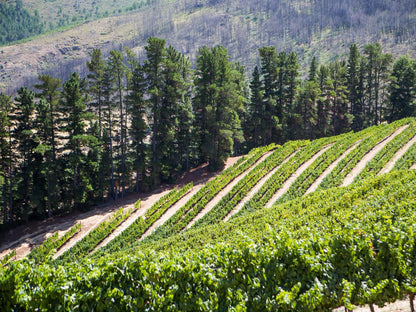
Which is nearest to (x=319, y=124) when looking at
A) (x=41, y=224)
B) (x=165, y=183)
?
(x=165, y=183)

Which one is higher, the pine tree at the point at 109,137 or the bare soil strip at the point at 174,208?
the pine tree at the point at 109,137

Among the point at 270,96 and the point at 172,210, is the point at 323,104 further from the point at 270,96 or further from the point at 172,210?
the point at 172,210

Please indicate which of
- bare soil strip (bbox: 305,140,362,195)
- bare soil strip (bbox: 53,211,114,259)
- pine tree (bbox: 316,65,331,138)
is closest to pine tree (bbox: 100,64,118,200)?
bare soil strip (bbox: 53,211,114,259)

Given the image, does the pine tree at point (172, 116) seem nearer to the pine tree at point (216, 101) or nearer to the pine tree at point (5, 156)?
the pine tree at point (216, 101)

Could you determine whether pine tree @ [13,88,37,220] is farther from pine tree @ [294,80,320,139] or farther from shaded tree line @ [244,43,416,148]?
pine tree @ [294,80,320,139]

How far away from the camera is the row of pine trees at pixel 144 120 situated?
102 feet

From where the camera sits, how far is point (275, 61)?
47.6m

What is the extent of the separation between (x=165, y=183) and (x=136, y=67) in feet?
51.6

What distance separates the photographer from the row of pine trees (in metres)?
31.0

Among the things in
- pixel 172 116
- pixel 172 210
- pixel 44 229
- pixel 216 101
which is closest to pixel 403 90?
pixel 216 101

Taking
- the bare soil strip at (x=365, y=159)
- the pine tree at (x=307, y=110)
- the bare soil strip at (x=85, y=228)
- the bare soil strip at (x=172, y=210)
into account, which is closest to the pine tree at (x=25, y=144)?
the bare soil strip at (x=85, y=228)

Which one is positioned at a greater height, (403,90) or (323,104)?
(403,90)

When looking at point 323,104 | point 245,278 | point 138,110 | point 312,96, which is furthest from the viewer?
point 323,104

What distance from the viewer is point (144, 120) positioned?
119 feet
